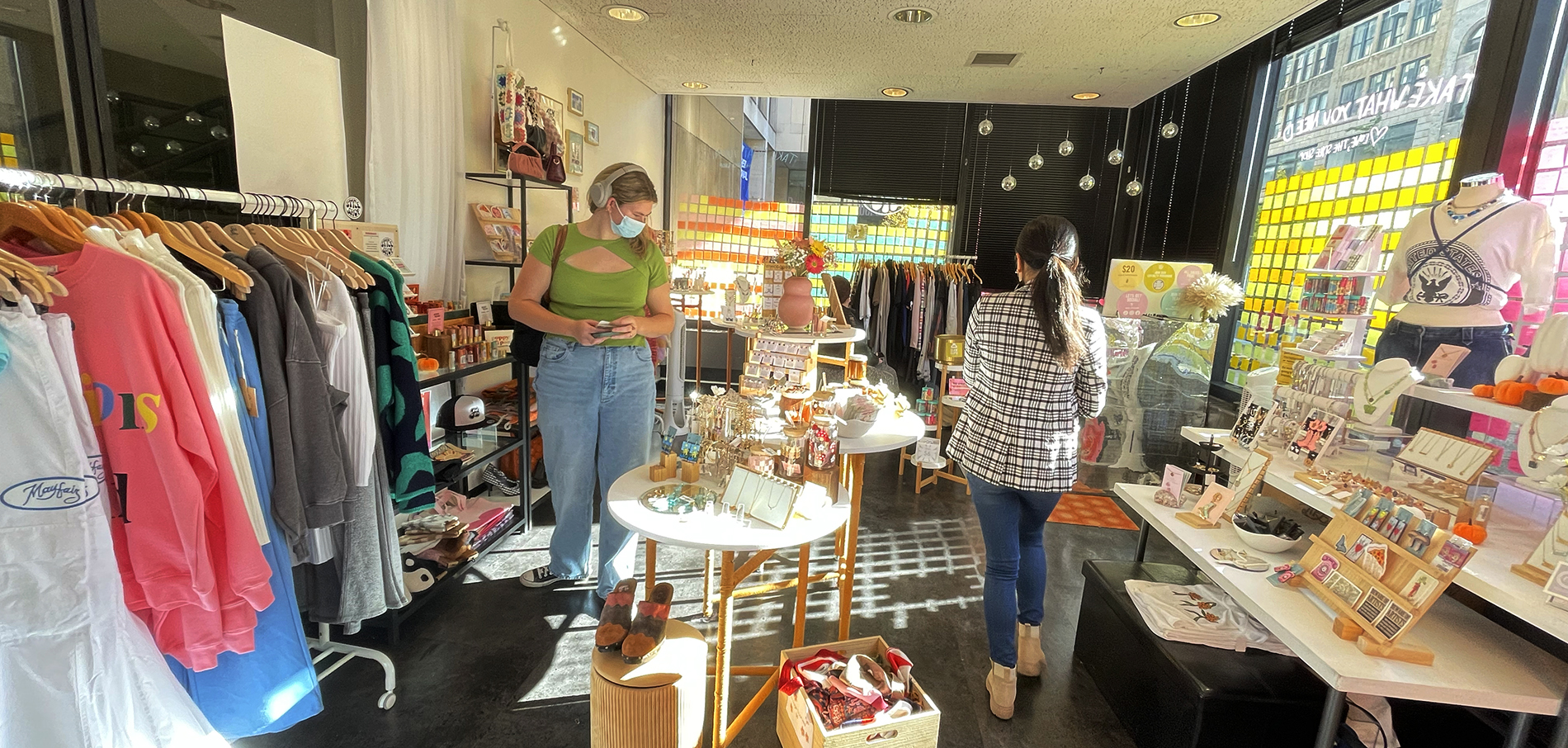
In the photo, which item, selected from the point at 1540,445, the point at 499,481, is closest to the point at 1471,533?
the point at 1540,445

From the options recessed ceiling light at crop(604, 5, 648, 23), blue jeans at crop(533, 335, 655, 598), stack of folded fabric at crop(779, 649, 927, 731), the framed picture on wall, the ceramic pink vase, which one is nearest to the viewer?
stack of folded fabric at crop(779, 649, 927, 731)

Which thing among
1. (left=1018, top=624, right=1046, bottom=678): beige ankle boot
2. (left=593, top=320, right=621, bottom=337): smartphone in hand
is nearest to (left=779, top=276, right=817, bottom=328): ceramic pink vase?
(left=593, top=320, right=621, bottom=337): smartphone in hand

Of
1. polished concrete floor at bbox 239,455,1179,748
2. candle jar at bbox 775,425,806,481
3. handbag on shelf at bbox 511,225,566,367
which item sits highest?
handbag on shelf at bbox 511,225,566,367

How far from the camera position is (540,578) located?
275 cm

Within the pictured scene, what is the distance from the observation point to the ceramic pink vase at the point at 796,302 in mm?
2518

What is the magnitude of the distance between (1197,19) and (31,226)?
4.71m

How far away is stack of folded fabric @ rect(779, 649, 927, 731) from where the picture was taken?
1.62 meters

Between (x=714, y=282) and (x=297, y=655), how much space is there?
5542 millimetres

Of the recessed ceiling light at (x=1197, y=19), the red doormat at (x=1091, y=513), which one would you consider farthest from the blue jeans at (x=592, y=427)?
the recessed ceiling light at (x=1197, y=19)

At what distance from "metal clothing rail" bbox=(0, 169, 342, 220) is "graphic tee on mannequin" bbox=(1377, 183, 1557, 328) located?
3586 millimetres

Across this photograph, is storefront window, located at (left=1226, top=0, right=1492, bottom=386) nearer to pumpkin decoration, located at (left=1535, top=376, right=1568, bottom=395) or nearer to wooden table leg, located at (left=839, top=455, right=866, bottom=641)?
pumpkin decoration, located at (left=1535, top=376, right=1568, bottom=395)

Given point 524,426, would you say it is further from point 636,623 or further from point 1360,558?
point 1360,558

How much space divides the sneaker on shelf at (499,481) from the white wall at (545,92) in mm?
888

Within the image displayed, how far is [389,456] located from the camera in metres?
1.98
